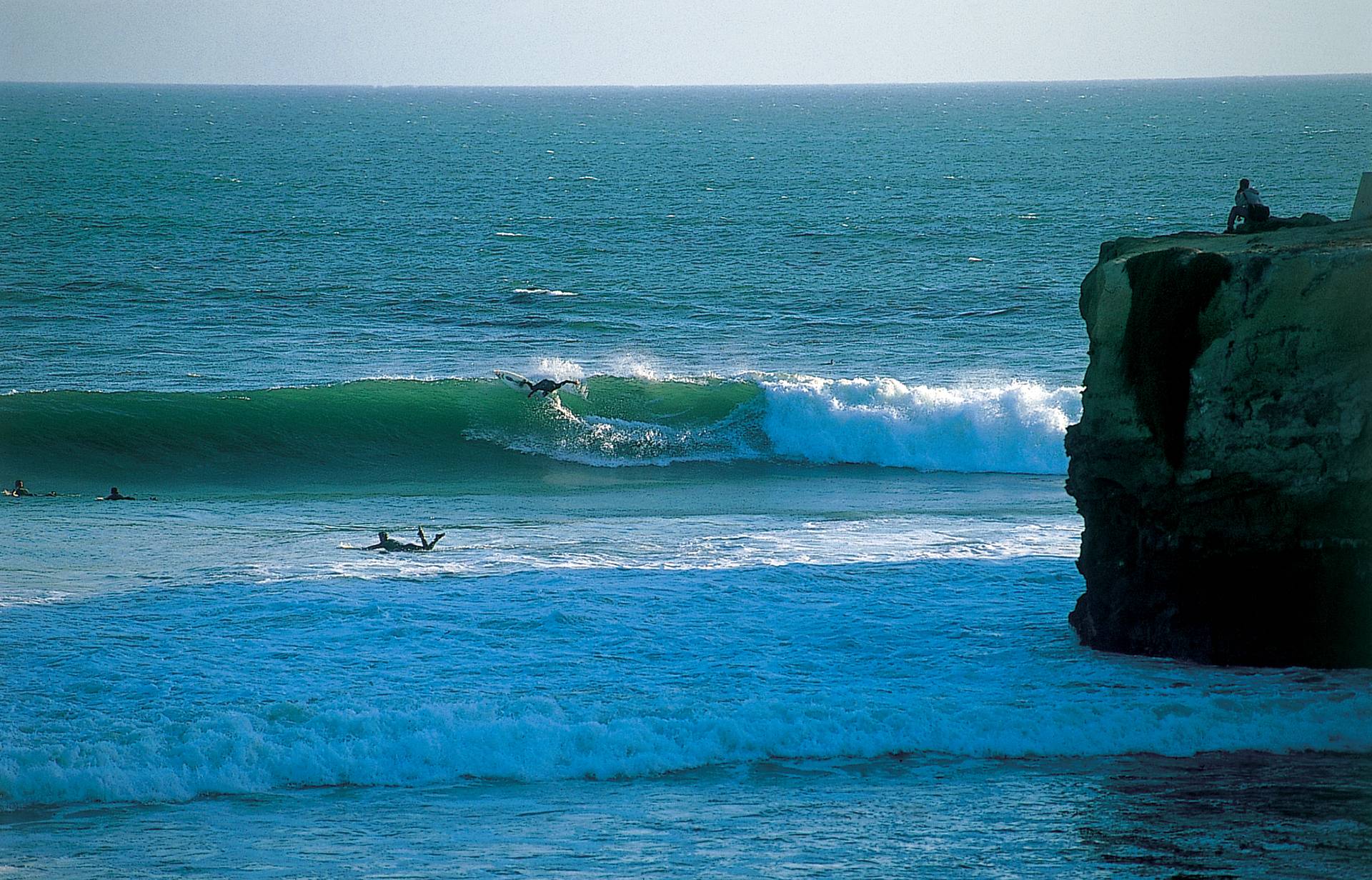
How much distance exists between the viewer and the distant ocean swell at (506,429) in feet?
69.9

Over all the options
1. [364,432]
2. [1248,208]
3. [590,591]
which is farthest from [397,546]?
[1248,208]

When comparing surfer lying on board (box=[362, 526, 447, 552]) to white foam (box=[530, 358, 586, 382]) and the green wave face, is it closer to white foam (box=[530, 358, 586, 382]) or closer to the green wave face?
the green wave face

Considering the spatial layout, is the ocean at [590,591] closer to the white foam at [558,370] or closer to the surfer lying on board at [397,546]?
the surfer lying on board at [397,546]

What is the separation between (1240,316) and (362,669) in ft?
23.6

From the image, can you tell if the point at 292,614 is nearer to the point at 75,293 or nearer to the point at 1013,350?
A: the point at 1013,350

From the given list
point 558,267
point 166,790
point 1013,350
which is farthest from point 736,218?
point 166,790

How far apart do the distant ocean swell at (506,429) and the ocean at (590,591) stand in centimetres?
8

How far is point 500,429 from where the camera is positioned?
23109 millimetres

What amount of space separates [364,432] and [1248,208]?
592 inches

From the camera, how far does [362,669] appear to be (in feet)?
34.2

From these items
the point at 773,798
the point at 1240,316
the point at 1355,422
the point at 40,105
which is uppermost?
the point at 40,105

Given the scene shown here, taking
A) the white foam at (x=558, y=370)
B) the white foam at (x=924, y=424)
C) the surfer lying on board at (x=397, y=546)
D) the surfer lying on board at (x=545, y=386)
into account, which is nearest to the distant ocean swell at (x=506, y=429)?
the white foam at (x=924, y=424)

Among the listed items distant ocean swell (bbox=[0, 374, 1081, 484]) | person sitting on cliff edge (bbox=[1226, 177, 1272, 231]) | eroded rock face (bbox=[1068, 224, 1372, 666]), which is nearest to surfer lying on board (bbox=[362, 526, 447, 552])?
distant ocean swell (bbox=[0, 374, 1081, 484])

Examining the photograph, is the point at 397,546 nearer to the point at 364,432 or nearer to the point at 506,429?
the point at 364,432
